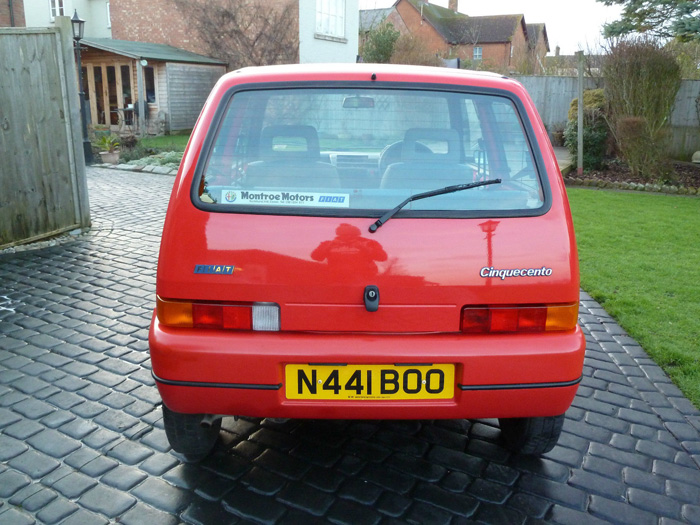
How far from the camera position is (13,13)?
3120 centimetres

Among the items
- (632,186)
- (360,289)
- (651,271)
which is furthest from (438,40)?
(360,289)

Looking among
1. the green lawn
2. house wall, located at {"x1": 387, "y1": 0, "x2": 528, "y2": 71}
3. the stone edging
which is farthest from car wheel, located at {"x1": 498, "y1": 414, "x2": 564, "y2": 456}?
house wall, located at {"x1": 387, "y1": 0, "x2": 528, "y2": 71}

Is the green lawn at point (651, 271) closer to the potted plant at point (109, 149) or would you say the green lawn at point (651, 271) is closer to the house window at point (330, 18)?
the potted plant at point (109, 149)

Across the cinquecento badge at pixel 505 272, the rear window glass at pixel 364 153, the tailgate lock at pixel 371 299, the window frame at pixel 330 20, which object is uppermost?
the window frame at pixel 330 20

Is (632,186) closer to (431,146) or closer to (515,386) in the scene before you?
(431,146)

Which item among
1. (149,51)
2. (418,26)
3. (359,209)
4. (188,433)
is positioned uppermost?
(418,26)

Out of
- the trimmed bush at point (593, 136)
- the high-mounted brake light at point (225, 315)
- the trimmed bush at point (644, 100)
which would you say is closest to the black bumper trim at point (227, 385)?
the high-mounted brake light at point (225, 315)

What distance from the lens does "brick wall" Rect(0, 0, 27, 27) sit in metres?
30.9

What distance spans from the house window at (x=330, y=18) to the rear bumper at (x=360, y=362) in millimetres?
25791

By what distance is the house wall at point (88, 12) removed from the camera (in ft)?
111

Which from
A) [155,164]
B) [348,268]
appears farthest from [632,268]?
[155,164]

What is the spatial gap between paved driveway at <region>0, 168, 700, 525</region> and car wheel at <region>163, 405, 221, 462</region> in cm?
10

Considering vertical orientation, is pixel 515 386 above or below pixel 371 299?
below

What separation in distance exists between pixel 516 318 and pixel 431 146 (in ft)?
2.65
